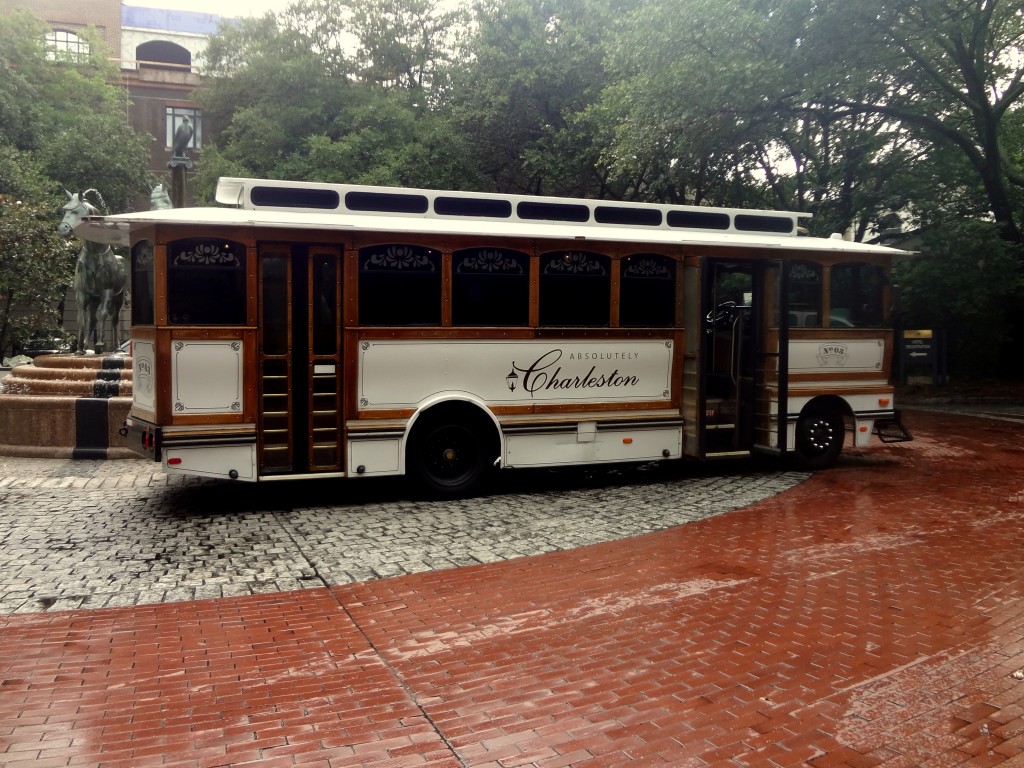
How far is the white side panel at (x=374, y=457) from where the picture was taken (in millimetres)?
9227

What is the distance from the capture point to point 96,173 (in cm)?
3600

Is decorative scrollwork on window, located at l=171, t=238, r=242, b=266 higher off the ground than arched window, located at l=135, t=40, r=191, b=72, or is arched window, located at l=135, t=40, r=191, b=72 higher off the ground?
arched window, located at l=135, t=40, r=191, b=72

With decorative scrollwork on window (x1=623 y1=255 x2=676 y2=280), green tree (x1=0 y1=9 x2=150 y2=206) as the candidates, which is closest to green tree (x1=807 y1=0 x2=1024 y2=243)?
decorative scrollwork on window (x1=623 y1=255 x2=676 y2=280)

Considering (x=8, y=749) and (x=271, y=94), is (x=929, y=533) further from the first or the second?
(x=271, y=94)

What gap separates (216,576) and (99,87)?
40662 millimetres

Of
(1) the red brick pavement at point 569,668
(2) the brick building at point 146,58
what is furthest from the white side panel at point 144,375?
(2) the brick building at point 146,58

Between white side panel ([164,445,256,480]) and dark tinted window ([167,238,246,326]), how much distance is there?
127 cm

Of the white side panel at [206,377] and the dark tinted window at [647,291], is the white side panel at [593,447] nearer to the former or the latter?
A: the dark tinted window at [647,291]

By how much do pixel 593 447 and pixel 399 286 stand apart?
9.91 feet

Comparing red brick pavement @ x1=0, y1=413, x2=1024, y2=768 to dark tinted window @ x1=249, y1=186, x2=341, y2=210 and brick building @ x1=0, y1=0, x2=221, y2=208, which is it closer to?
dark tinted window @ x1=249, y1=186, x2=341, y2=210

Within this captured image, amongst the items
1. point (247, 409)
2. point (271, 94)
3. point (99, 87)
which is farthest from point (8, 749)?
point (99, 87)

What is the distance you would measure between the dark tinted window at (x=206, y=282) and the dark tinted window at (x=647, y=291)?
4434 mm

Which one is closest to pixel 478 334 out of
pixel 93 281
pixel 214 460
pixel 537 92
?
pixel 214 460

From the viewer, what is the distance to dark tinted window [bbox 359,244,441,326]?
365 inches
